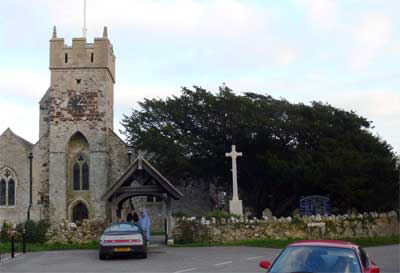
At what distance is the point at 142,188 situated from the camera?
2650 centimetres

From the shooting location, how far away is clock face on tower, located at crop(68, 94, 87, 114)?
138ft

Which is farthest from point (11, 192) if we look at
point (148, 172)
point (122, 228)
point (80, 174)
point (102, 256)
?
point (102, 256)

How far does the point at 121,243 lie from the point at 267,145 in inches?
817

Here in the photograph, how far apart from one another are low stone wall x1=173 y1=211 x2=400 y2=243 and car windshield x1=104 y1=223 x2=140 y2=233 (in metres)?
6.68

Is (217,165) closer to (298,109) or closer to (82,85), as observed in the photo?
(298,109)

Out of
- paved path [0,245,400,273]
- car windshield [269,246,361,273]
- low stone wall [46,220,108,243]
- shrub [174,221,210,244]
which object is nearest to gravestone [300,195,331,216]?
shrub [174,221,210,244]

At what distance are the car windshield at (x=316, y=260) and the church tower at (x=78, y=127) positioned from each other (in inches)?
1263

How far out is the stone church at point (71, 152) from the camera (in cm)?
4150

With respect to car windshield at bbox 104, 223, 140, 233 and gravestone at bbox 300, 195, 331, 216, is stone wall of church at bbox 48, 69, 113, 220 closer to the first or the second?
gravestone at bbox 300, 195, 331, 216

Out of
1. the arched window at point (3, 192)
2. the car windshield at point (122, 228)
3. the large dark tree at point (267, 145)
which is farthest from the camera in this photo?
the arched window at point (3, 192)

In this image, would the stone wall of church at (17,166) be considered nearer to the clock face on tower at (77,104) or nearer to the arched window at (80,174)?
the arched window at (80,174)

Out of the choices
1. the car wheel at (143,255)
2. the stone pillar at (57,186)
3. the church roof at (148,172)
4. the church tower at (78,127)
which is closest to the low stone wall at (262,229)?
the church roof at (148,172)

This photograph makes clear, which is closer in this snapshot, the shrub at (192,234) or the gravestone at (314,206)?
the shrub at (192,234)

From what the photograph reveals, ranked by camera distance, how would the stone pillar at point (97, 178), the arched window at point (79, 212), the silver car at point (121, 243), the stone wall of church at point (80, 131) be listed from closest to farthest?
the silver car at point (121, 243)
the stone wall of church at point (80, 131)
the stone pillar at point (97, 178)
the arched window at point (79, 212)
